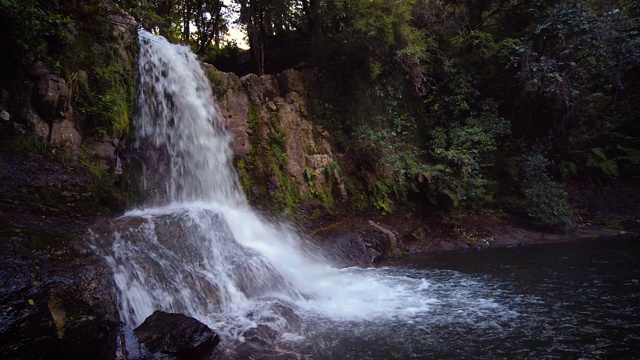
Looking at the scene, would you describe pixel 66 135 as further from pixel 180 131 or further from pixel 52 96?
pixel 180 131

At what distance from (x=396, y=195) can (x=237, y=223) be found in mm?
6194

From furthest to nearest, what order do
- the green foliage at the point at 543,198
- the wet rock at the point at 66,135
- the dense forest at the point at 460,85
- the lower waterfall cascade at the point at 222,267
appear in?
the dense forest at the point at 460,85 < the green foliage at the point at 543,198 < the wet rock at the point at 66,135 < the lower waterfall cascade at the point at 222,267

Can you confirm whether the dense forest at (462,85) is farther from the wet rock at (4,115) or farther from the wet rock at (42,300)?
the wet rock at (42,300)

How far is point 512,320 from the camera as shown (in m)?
6.04

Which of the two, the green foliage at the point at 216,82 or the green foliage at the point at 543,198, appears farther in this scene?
the green foliage at the point at 543,198

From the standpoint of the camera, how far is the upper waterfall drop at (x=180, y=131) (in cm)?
931

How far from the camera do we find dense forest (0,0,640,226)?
13.4 m

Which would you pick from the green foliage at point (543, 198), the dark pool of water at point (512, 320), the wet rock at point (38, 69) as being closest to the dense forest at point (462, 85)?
the green foliage at point (543, 198)

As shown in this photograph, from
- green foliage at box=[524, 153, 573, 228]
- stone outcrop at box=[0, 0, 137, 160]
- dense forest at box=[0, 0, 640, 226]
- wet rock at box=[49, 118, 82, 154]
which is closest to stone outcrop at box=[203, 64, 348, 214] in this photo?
dense forest at box=[0, 0, 640, 226]

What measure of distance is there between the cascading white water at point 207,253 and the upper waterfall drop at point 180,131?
0.09ft

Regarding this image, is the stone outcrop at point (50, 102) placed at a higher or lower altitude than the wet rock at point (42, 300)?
higher


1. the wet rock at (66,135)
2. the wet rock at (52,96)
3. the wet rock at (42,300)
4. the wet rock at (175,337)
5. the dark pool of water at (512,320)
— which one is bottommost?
the dark pool of water at (512,320)

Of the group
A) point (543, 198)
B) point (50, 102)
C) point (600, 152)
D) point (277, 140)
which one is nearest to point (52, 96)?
point (50, 102)

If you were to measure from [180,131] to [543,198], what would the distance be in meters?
11.8
